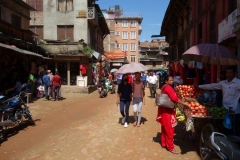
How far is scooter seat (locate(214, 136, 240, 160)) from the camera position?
3.58 metres

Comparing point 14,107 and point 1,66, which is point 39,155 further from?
point 1,66

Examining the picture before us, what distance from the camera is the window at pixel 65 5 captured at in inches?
880

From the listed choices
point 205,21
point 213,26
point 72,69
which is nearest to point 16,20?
point 72,69

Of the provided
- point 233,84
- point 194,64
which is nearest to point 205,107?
point 233,84

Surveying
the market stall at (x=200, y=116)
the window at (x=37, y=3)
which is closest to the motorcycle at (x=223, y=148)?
the market stall at (x=200, y=116)

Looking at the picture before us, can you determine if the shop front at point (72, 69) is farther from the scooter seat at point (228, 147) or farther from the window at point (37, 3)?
the scooter seat at point (228, 147)

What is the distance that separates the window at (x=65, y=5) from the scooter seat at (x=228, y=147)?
68.5 feet

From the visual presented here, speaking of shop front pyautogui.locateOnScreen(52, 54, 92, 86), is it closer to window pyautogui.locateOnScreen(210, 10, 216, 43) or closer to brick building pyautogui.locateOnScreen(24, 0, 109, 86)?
brick building pyautogui.locateOnScreen(24, 0, 109, 86)

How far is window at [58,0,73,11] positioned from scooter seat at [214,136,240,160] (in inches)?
822

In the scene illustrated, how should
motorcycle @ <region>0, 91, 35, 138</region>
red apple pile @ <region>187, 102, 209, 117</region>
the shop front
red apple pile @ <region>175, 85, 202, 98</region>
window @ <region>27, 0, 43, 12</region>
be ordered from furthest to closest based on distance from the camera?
window @ <region>27, 0, 43, 12</region>, the shop front, red apple pile @ <region>175, 85, 202, 98</region>, motorcycle @ <region>0, 91, 35, 138</region>, red apple pile @ <region>187, 102, 209, 117</region>

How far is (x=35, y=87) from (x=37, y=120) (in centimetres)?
712

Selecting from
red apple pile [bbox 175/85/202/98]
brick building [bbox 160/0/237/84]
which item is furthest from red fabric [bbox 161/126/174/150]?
brick building [bbox 160/0/237/84]

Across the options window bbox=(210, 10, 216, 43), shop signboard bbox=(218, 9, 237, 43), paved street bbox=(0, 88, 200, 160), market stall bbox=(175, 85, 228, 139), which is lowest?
paved street bbox=(0, 88, 200, 160)

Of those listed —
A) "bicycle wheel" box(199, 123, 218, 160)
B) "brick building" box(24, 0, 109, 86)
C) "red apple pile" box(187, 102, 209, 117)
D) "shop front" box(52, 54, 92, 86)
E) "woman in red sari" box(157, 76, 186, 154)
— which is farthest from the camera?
"brick building" box(24, 0, 109, 86)
